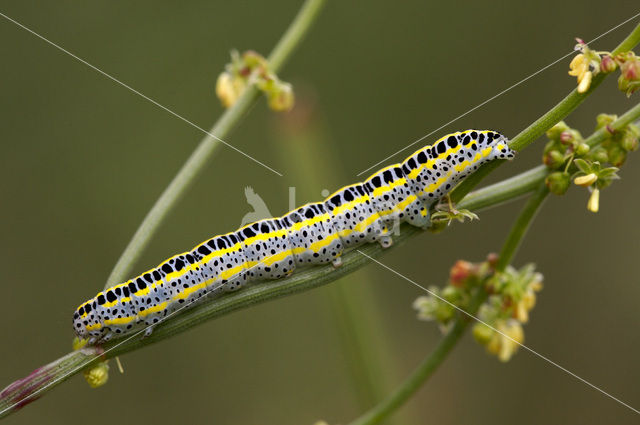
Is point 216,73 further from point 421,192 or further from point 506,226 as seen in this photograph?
point 421,192

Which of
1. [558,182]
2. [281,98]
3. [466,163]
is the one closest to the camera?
[558,182]

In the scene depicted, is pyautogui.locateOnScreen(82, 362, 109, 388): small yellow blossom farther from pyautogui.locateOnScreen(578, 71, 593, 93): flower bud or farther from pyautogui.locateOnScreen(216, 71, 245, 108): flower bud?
pyautogui.locateOnScreen(578, 71, 593, 93): flower bud

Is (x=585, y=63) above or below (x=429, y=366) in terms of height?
above

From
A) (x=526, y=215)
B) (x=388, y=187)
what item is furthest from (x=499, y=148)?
(x=388, y=187)

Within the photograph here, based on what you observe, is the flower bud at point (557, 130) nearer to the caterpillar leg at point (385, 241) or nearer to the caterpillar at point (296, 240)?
the caterpillar at point (296, 240)

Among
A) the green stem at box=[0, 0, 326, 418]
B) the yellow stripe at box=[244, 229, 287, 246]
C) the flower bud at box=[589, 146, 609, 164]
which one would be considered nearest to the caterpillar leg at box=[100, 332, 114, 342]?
the green stem at box=[0, 0, 326, 418]

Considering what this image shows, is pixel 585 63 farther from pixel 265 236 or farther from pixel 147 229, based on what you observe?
pixel 147 229

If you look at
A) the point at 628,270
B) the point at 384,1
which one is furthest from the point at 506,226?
the point at 384,1
